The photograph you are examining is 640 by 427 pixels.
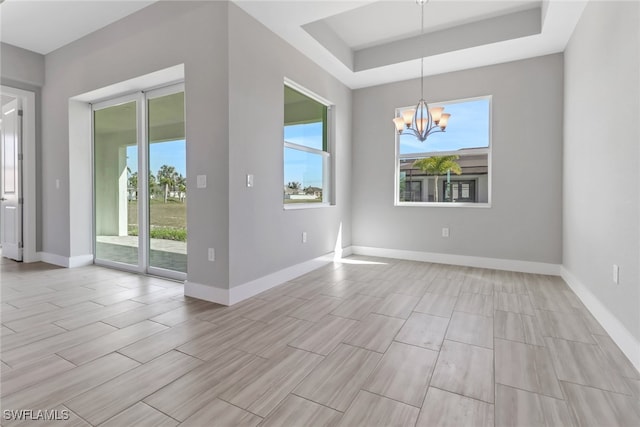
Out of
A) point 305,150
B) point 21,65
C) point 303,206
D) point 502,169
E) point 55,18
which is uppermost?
point 55,18

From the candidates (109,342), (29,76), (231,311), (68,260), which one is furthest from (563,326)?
(29,76)

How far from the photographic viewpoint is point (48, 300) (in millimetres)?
2918

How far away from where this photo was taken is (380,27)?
12.9ft

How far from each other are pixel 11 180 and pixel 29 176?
15.4 inches

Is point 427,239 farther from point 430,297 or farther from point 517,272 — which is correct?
point 430,297

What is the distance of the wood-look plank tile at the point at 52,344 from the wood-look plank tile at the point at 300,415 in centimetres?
155

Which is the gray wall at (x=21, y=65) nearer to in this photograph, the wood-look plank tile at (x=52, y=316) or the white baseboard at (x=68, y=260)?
the white baseboard at (x=68, y=260)

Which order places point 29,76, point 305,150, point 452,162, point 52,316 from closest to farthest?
1. point 52,316
2. point 305,150
3. point 29,76
4. point 452,162

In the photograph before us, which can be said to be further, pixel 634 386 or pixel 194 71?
pixel 194 71

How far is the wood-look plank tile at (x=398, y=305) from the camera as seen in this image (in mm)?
2662

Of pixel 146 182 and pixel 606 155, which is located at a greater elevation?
pixel 606 155

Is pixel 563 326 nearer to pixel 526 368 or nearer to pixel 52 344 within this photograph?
pixel 526 368

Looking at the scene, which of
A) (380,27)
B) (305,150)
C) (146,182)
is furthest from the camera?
(305,150)

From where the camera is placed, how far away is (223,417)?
140cm
